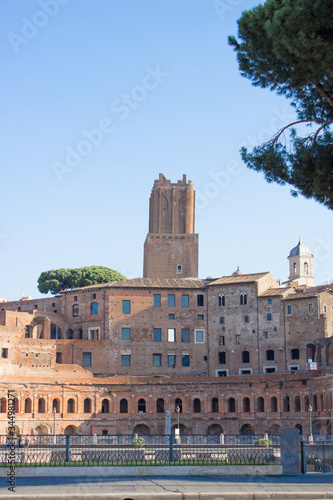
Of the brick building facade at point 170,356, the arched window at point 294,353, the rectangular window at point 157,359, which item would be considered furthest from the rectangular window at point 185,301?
the arched window at point 294,353

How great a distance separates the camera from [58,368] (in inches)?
2424

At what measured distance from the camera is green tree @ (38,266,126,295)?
268ft

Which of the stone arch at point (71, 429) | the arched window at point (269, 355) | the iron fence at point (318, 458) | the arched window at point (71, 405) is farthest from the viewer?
the arched window at point (269, 355)


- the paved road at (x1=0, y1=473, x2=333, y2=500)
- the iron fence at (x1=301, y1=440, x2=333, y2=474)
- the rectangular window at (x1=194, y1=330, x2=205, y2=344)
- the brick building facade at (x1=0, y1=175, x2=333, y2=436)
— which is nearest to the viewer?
the paved road at (x1=0, y1=473, x2=333, y2=500)

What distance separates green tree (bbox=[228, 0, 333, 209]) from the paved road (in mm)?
8901

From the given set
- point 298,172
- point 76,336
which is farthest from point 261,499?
point 76,336

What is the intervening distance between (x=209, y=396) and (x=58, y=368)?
13046mm

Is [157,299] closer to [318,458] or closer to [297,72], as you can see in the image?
[318,458]

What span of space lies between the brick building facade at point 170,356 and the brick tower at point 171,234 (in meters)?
6.24

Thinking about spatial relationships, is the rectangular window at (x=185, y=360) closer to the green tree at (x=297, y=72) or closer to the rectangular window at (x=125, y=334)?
→ the rectangular window at (x=125, y=334)

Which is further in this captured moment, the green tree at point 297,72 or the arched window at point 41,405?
the arched window at point 41,405

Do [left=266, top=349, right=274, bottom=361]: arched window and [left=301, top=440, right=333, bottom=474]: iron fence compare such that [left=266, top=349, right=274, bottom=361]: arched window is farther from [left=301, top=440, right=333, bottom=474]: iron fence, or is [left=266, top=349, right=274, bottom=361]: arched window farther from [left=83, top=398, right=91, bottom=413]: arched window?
[left=301, top=440, right=333, bottom=474]: iron fence

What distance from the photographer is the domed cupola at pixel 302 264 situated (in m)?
102

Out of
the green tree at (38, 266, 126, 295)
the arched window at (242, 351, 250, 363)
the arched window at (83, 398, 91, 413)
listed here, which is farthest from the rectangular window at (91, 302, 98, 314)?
the green tree at (38, 266, 126, 295)
